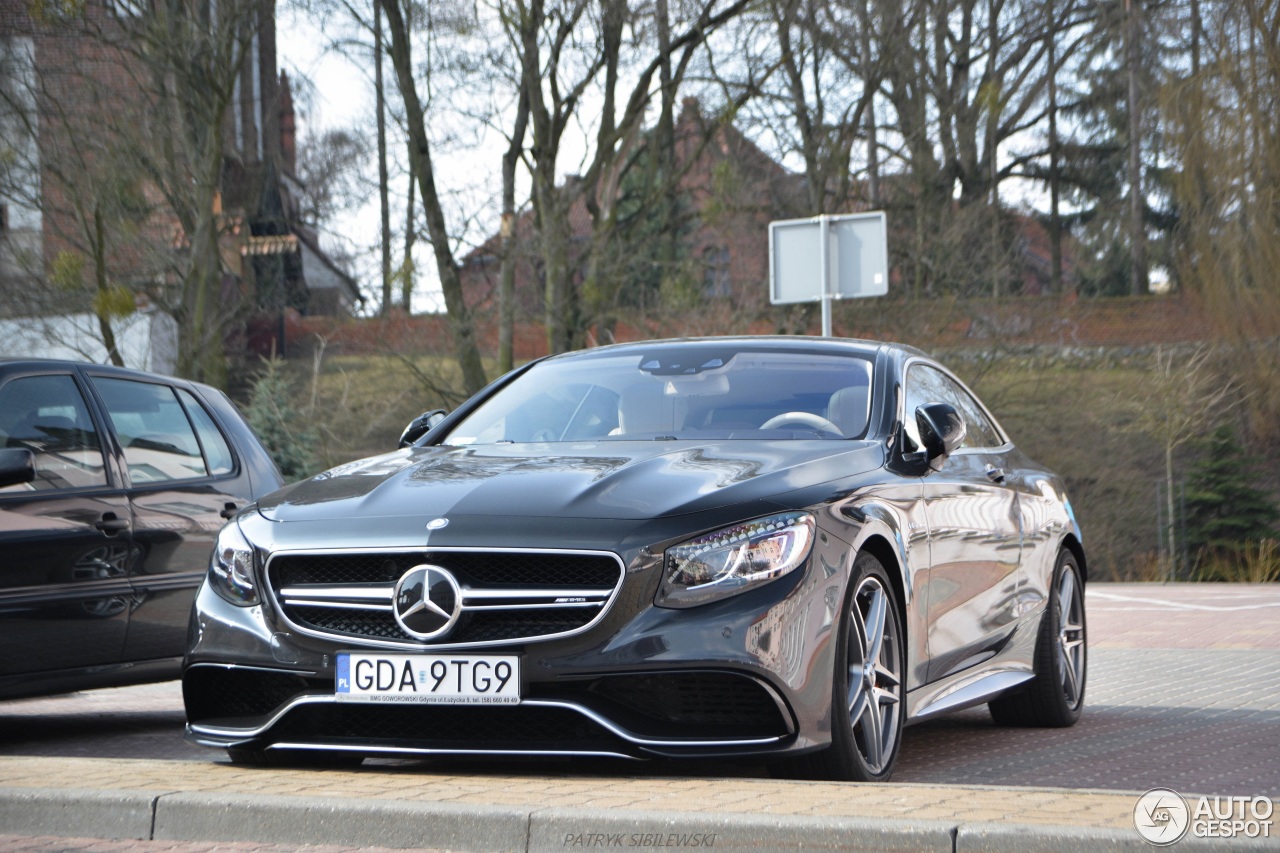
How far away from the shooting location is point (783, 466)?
17.5 feet

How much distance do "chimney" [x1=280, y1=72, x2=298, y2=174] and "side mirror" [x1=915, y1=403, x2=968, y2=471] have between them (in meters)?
19.9

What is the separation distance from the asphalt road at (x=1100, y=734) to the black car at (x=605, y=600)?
15.2 inches

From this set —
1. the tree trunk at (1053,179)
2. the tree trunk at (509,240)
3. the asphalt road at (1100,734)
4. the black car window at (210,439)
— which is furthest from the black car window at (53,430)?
the tree trunk at (1053,179)

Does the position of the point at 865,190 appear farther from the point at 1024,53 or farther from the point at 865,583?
the point at 865,583

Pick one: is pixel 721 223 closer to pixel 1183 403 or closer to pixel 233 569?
pixel 1183 403

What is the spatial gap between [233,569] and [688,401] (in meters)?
1.85

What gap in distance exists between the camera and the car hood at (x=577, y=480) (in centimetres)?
499

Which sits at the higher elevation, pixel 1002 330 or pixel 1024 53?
pixel 1024 53

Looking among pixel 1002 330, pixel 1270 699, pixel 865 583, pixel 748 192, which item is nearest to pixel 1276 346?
pixel 1002 330

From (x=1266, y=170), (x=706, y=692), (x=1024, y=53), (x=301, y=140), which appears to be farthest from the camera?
(x=1024, y=53)

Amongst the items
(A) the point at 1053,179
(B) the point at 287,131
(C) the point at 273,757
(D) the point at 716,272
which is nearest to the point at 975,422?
(C) the point at 273,757

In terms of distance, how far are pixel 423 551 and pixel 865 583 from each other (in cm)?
140

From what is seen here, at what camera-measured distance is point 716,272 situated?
3120 centimetres

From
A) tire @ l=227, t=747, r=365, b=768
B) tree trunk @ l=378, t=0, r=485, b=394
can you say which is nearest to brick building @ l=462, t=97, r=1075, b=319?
tree trunk @ l=378, t=0, r=485, b=394
